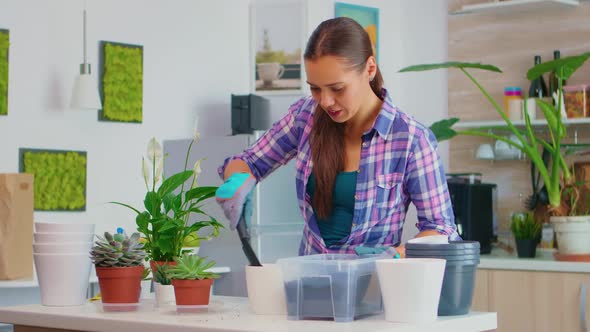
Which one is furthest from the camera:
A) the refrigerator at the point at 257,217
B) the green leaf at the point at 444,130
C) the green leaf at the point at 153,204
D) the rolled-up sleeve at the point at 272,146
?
the refrigerator at the point at 257,217

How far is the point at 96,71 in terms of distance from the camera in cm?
467

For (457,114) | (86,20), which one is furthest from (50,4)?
(457,114)

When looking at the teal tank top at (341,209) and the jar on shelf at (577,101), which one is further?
the jar on shelf at (577,101)

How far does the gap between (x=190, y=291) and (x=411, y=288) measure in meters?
Result: 0.49

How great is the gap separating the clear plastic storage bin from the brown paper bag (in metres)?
2.15

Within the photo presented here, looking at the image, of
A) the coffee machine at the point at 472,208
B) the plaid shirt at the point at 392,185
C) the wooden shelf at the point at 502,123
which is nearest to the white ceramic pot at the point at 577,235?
the coffee machine at the point at 472,208

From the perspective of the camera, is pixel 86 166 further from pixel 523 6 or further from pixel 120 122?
pixel 523 6

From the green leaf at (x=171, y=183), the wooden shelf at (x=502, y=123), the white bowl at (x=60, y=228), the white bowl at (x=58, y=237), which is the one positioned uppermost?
the wooden shelf at (x=502, y=123)

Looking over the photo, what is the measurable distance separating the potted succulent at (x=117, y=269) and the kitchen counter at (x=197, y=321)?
4cm

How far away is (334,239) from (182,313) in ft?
1.77

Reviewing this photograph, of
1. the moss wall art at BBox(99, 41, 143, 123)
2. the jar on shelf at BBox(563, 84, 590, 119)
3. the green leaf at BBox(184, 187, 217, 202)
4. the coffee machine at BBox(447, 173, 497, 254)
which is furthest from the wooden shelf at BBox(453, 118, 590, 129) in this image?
the green leaf at BBox(184, 187, 217, 202)

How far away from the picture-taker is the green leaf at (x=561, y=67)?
419cm

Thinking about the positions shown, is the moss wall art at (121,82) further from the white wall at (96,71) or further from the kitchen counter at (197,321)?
the kitchen counter at (197,321)

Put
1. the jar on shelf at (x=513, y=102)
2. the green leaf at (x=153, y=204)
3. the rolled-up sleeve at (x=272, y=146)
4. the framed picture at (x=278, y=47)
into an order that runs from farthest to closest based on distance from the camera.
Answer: the framed picture at (x=278, y=47)
the jar on shelf at (x=513, y=102)
the rolled-up sleeve at (x=272, y=146)
the green leaf at (x=153, y=204)
